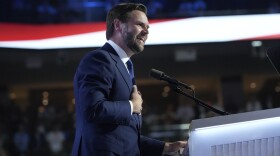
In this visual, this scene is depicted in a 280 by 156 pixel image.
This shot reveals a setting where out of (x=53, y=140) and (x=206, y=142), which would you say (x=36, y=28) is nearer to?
(x=53, y=140)

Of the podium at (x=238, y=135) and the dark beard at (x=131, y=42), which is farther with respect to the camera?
the dark beard at (x=131, y=42)

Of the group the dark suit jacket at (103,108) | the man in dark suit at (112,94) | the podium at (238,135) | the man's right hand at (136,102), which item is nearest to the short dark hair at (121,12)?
the man in dark suit at (112,94)

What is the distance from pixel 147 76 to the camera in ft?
30.2

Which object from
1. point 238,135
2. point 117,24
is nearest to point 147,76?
point 117,24

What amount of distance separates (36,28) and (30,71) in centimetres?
267

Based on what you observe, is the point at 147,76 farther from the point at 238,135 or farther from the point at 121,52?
the point at 238,135

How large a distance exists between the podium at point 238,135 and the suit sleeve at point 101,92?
0.31 meters

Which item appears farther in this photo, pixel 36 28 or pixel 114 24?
pixel 36 28

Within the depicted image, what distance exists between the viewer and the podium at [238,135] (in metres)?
1.17

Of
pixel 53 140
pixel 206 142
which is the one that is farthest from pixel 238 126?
pixel 53 140

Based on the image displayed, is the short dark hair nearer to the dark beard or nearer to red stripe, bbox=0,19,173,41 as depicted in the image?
the dark beard

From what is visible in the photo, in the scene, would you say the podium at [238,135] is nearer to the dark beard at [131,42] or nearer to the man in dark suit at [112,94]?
the man in dark suit at [112,94]

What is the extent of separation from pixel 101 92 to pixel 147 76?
7.79 meters

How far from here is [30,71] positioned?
9.23 metres
